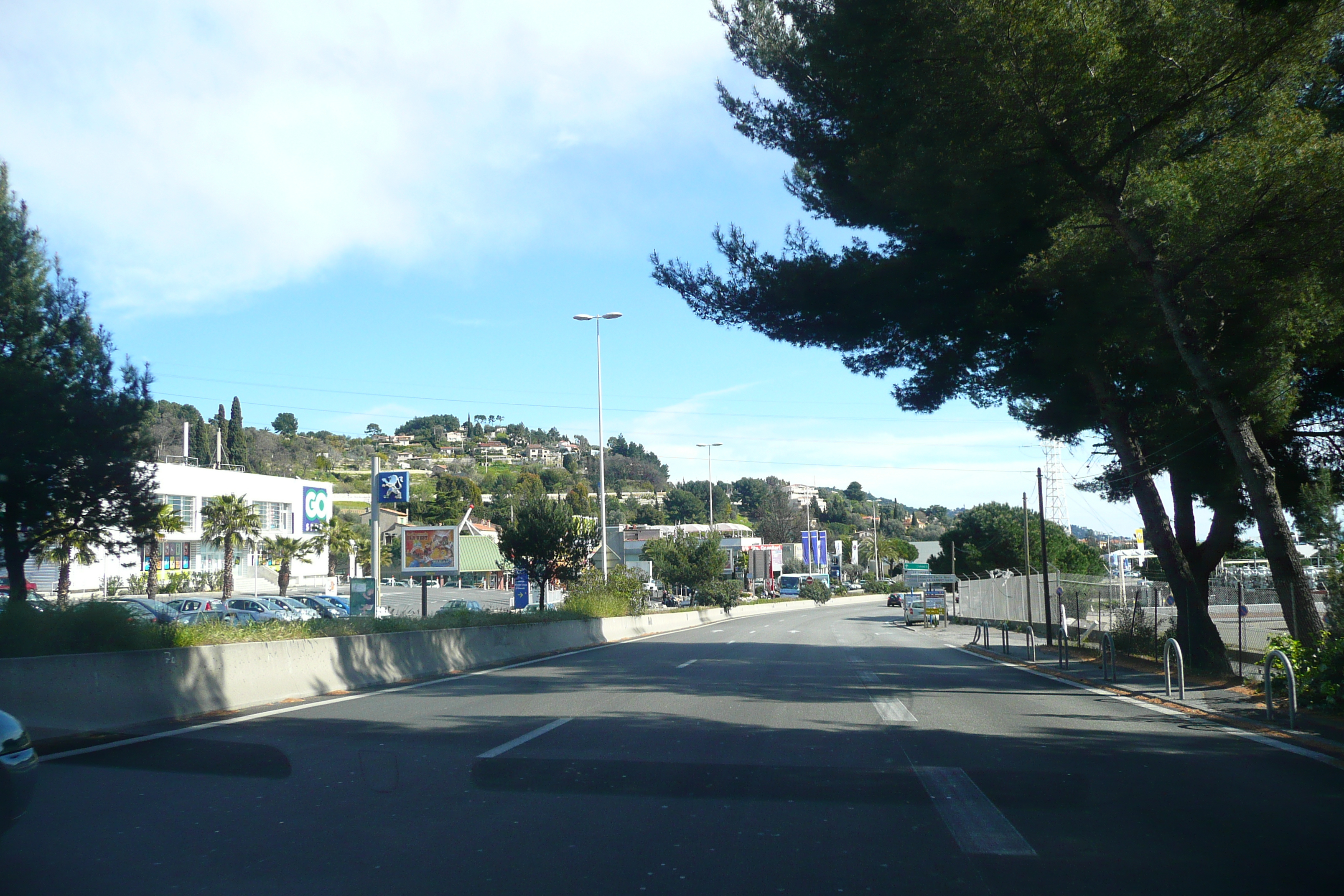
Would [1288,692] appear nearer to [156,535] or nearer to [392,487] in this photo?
[156,535]

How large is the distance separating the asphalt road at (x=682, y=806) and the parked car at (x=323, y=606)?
28166mm

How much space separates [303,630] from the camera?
634 inches

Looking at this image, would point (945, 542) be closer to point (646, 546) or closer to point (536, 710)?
point (646, 546)

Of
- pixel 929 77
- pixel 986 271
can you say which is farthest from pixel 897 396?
pixel 929 77

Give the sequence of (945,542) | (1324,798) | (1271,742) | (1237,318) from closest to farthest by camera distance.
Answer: (1324,798) < (1271,742) < (1237,318) < (945,542)

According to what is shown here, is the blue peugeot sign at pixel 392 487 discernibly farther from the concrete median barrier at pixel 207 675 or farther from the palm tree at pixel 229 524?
the palm tree at pixel 229 524

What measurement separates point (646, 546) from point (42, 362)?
293ft

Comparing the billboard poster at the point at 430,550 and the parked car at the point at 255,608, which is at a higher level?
the billboard poster at the point at 430,550

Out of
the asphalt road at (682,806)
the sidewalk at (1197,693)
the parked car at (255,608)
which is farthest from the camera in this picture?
the parked car at (255,608)

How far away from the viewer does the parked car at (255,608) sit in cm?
3562

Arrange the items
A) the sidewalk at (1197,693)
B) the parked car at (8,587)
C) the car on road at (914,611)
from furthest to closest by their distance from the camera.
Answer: the car on road at (914,611) < the parked car at (8,587) < the sidewalk at (1197,693)

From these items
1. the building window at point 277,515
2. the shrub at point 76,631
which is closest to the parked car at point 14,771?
the shrub at point 76,631

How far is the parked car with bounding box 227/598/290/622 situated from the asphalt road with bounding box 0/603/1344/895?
83.0 feet

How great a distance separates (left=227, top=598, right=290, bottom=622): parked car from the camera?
35.6 metres
